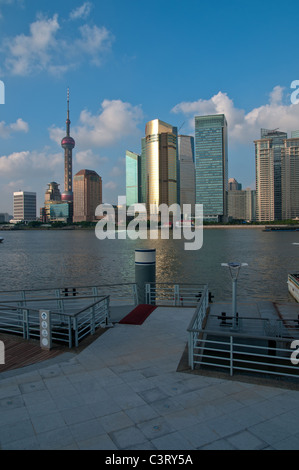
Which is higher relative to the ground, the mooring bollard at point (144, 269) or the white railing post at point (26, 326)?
the mooring bollard at point (144, 269)

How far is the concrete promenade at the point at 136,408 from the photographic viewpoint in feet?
19.2

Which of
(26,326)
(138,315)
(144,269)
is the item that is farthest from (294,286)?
(26,326)

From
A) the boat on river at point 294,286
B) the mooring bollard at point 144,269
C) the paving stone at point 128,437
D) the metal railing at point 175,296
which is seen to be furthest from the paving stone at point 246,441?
the boat on river at point 294,286

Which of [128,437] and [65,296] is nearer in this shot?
[128,437]

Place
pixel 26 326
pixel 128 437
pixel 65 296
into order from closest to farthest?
pixel 128 437
pixel 26 326
pixel 65 296

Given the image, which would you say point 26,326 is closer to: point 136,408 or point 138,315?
point 138,315

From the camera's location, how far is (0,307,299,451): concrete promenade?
5859 millimetres

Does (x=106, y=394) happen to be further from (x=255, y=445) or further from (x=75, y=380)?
(x=255, y=445)

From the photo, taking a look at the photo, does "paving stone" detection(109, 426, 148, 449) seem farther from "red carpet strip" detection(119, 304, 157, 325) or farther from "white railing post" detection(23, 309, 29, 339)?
"red carpet strip" detection(119, 304, 157, 325)

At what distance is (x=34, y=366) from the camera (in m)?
9.23

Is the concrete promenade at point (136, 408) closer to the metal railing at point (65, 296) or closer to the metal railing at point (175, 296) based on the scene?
the metal railing at point (65, 296)

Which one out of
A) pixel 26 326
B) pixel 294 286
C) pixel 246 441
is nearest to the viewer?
pixel 246 441

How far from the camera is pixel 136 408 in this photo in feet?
22.7

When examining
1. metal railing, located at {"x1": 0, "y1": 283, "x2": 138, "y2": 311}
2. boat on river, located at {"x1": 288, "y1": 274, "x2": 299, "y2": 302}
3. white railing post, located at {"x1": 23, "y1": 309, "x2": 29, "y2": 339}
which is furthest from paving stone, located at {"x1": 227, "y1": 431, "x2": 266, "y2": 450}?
boat on river, located at {"x1": 288, "y1": 274, "x2": 299, "y2": 302}
